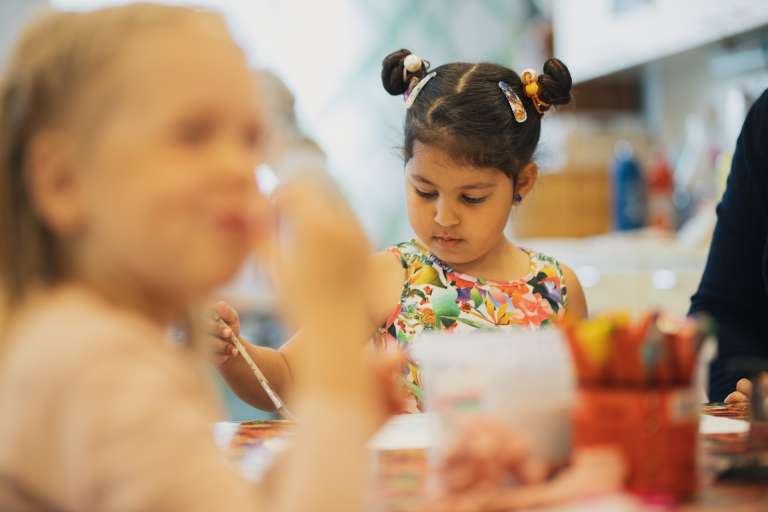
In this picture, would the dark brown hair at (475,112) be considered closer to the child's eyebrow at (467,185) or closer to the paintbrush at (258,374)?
the child's eyebrow at (467,185)

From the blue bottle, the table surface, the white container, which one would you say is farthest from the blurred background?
the white container

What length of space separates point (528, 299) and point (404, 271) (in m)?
0.22

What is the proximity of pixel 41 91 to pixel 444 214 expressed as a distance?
955 millimetres

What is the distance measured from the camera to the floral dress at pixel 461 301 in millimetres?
1601

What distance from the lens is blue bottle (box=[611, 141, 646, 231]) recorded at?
3.29m

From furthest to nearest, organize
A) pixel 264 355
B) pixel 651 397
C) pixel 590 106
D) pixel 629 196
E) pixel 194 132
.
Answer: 1. pixel 590 106
2. pixel 629 196
3. pixel 264 355
4. pixel 651 397
5. pixel 194 132

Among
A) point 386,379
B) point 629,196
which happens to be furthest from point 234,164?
point 629,196

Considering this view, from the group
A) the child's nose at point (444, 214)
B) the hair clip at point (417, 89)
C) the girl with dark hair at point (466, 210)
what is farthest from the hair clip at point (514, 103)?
the child's nose at point (444, 214)

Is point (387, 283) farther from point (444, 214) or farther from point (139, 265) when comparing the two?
point (139, 265)

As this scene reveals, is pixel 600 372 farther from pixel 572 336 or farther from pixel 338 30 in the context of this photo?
pixel 338 30

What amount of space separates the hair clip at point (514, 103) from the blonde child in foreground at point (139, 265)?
3.45 ft

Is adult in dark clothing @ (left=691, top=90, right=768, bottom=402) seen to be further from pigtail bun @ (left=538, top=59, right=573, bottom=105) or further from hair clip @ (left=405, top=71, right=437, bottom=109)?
hair clip @ (left=405, top=71, right=437, bottom=109)

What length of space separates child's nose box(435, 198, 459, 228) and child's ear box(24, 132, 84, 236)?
94cm

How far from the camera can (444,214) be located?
1515 mm
